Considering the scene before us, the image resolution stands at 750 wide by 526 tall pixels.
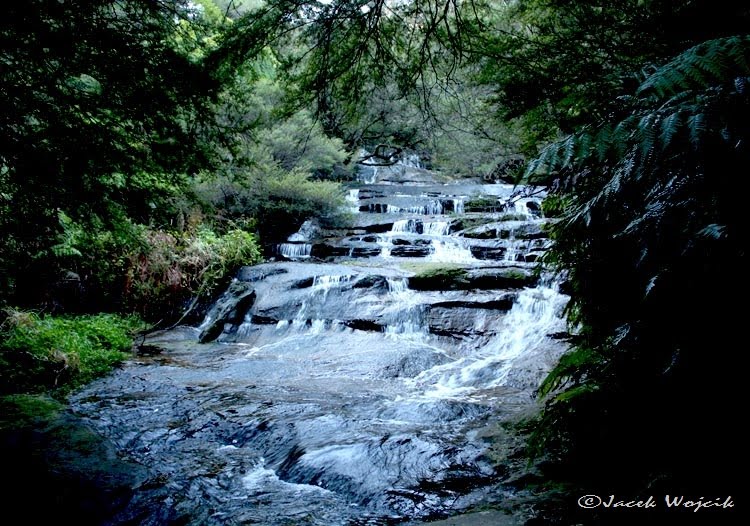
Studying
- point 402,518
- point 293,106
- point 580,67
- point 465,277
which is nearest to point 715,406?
point 402,518

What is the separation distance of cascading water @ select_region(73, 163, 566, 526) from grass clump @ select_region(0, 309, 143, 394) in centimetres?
40

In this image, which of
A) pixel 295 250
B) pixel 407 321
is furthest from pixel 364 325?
pixel 295 250

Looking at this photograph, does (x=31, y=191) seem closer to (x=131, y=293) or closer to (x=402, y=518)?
(x=402, y=518)

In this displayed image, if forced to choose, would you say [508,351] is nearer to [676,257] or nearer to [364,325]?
[364,325]

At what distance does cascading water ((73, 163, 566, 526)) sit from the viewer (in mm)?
3182

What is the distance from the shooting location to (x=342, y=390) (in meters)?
5.86

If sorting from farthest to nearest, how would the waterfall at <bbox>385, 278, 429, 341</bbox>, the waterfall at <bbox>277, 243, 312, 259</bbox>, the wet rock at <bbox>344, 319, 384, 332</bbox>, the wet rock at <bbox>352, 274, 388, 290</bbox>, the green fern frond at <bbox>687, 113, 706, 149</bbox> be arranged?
1. the waterfall at <bbox>277, 243, 312, 259</bbox>
2. the wet rock at <bbox>352, 274, 388, 290</bbox>
3. the wet rock at <bbox>344, 319, 384, 332</bbox>
4. the waterfall at <bbox>385, 278, 429, 341</bbox>
5. the green fern frond at <bbox>687, 113, 706, 149</bbox>

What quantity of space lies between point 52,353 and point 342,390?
4.08 meters

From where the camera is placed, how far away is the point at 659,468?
205 centimetres

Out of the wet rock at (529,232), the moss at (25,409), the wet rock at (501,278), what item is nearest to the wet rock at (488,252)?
the wet rock at (529,232)

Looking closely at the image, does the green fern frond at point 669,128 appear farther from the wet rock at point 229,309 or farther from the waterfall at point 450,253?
the waterfall at point 450,253

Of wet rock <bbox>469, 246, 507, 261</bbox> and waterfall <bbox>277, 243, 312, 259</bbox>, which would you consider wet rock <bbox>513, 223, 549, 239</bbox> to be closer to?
wet rock <bbox>469, 246, 507, 261</bbox>

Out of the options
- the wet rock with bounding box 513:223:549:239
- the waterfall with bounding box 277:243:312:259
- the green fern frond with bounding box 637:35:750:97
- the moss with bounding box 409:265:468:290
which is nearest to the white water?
the moss with bounding box 409:265:468:290

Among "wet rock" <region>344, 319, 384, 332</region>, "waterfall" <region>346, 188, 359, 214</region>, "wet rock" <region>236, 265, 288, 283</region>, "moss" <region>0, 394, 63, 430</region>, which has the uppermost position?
"waterfall" <region>346, 188, 359, 214</region>
